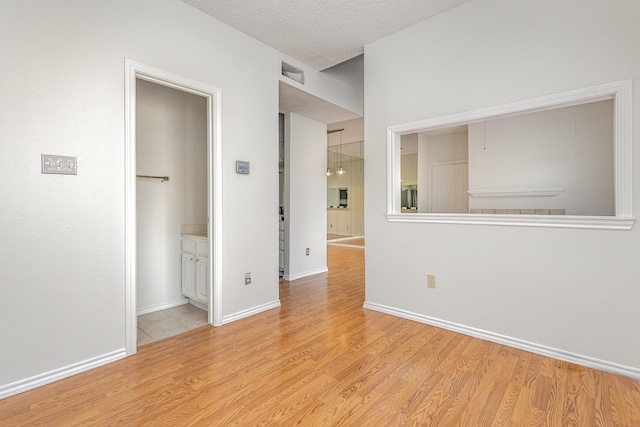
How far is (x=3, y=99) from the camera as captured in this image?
1799 millimetres

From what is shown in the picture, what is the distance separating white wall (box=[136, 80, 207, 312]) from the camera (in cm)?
320

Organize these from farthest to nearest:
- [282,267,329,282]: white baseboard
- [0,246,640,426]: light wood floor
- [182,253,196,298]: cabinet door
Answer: [282,267,329,282]: white baseboard
[182,253,196,298]: cabinet door
[0,246,640,426]: light wood floor

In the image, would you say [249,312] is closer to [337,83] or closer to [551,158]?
[337,83]

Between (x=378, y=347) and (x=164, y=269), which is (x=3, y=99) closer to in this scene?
(x=164, y=269)

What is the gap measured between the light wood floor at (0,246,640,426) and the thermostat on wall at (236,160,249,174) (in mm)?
1551

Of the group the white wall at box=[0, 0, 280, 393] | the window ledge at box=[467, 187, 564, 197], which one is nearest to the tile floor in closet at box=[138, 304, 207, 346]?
the white wall at box=[0, 0, 280, 393]

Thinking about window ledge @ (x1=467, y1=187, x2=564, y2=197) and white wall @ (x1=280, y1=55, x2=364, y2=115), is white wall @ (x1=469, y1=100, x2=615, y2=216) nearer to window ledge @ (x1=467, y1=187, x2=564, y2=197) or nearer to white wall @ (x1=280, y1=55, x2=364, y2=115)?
window ledge @ (x1=467, y1=187, x2=564, y2=197)

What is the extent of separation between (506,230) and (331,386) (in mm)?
1866

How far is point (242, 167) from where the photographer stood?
3088mm

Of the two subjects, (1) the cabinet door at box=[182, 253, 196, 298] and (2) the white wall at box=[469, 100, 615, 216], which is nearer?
(2) the white wall at box=[469, 100, 615, 216]

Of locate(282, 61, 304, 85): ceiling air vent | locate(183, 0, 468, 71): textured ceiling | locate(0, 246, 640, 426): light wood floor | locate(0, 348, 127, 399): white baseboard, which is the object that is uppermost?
locate(183, 0, 468, 71): textured ceiling

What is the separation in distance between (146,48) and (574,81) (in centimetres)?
326

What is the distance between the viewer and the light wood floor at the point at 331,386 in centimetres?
163

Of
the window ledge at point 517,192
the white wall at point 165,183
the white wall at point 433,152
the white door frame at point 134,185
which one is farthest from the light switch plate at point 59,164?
the white wall at point 433,152
